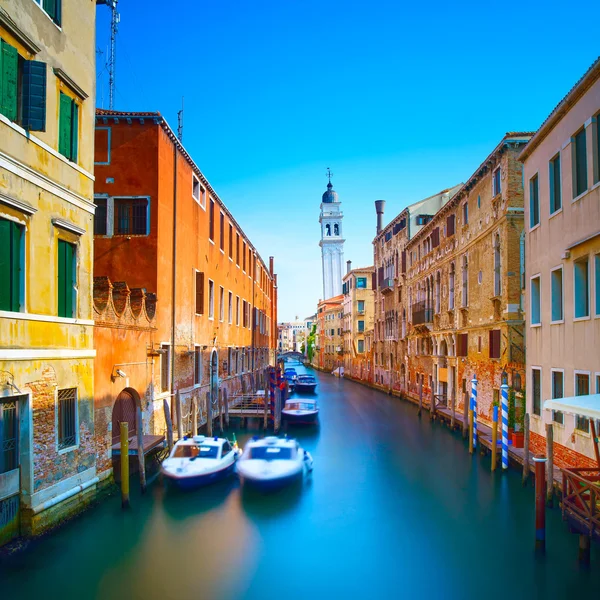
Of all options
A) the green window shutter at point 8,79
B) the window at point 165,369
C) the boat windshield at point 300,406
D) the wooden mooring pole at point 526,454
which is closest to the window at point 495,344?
the wooden mooring pole at point 526,454

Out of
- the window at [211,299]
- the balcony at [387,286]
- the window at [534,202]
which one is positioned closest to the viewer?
the window at [534,202]

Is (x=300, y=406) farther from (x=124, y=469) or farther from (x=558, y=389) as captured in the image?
(x=124, y=469)

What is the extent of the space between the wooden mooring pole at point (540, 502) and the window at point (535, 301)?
4.75 m

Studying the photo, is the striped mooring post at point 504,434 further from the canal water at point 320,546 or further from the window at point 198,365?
the window at point 198,365

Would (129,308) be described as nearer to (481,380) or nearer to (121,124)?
(121,124)

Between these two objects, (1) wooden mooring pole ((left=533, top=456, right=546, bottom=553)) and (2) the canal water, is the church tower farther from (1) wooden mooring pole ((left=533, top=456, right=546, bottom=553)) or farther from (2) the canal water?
(1) wooden mooring pole ((left=533, top=456, right=546, bottom=553))

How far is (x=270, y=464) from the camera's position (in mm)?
12938

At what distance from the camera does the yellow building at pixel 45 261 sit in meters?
8.19

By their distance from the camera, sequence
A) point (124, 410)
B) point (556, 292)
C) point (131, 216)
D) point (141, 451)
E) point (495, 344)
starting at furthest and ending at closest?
point (495, 344)
point (131, 216)
point (124, 410)
point (556, 292)
point (141, 451)

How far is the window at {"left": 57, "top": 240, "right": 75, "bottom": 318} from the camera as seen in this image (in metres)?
9.56

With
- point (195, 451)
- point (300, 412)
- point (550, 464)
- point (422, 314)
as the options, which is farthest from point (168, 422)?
point (422, 314)

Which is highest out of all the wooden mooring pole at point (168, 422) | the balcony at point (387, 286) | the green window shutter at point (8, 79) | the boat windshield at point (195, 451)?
the green window shutter at point (8, 79)

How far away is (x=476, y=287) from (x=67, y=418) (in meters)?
14.8

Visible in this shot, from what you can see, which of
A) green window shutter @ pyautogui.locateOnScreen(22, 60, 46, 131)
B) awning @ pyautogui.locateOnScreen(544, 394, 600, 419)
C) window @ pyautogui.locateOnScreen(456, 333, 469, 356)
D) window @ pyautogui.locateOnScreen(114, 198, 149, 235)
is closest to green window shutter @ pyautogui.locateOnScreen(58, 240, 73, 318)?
green window shutter @ pyautogui.locateOnScreen(22, 60, 46, 131)
